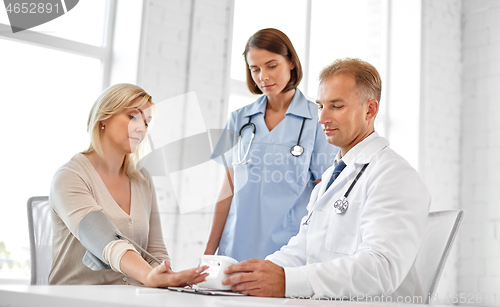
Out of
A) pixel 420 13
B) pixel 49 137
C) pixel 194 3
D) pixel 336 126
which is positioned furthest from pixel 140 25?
pixel 420 13

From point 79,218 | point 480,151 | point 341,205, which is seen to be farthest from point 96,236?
point 480,151

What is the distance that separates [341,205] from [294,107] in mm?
876

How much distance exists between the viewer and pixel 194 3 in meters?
2.99

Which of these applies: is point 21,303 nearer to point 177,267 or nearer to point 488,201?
point 177,267

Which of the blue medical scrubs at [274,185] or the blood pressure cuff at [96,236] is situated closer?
the blood pressure cuff at [96,236]

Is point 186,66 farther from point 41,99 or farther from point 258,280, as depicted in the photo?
point 258,280

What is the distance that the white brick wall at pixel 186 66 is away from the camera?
278cm

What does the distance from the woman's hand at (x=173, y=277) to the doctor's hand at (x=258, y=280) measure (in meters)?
0.07

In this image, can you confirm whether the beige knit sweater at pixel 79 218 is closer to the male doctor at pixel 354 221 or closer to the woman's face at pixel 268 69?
the male doctor at pixel 354 221

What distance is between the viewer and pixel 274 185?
190 centimetres

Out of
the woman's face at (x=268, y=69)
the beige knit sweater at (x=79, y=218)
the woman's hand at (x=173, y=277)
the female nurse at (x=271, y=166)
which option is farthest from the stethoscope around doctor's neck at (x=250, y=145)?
the woman's hand at (x=173, y=277)

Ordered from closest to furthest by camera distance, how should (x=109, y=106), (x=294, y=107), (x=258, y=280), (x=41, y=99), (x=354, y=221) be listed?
(x=258, y=280) < (x=354, y=221) < (x=109, y=106) < (x=294, y=107) < (x=41, y=99)

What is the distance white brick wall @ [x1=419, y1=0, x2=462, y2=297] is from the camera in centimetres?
429

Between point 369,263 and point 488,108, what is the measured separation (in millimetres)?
3868
